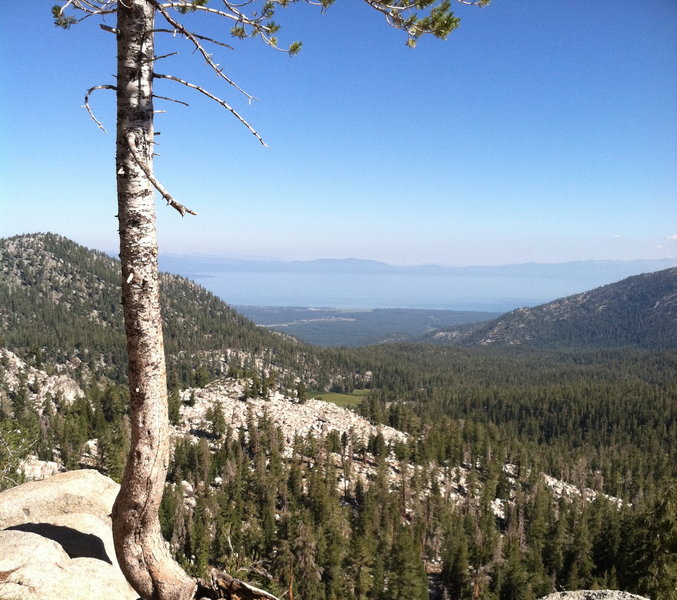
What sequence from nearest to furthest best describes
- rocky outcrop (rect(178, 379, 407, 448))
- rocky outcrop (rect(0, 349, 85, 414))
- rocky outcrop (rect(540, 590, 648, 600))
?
rocky outcrop (rect(540, 590, 648, 600))
rocky outcrop (rect(178, 379, 407, 448))
rocky outcrop (rect(0, 349, 85, 414))

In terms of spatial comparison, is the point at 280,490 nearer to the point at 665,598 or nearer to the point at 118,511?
the point at 665,598

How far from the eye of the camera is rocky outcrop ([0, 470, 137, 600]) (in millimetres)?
8508

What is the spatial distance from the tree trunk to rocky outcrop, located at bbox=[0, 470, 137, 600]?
202cm

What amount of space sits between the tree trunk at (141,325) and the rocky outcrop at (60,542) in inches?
79.7

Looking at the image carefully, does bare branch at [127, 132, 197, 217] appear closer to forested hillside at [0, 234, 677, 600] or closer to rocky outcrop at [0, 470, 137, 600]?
rocky outcrop at [0, 470, 137, 600]

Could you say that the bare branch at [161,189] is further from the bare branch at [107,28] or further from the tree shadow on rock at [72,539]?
the tree shadow on rock at [72,539]

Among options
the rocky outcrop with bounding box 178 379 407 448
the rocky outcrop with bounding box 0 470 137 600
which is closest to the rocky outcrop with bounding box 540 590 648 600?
the rocky outcrop with bounding box 0 470 137 600

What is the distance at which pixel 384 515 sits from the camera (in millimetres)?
66938

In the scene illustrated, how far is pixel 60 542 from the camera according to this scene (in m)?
10.9

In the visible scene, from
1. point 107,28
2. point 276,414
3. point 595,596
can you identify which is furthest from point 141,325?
point 276,414

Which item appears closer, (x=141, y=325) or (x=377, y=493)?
(x=141, y=325)

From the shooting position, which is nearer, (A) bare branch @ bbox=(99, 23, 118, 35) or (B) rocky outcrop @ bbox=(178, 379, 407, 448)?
(A) bare branch @ bbox=(99, 23, 118, 35)

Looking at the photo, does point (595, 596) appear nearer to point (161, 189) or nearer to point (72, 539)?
point (161, 189)

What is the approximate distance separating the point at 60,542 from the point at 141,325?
7821 millimetres
